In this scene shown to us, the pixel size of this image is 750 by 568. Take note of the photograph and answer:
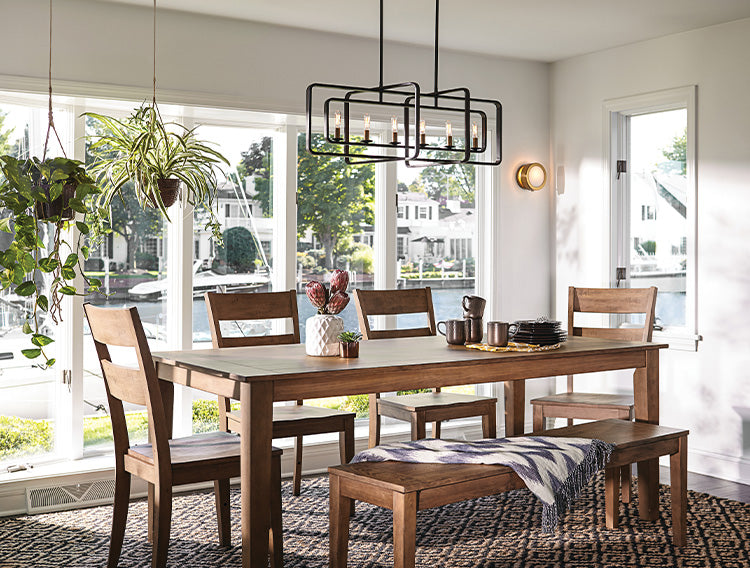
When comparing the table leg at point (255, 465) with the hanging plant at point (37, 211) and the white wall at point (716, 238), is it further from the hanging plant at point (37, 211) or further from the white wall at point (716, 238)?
the white wall at point (716, 238)

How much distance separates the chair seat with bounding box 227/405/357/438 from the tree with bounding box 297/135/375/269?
145 cm

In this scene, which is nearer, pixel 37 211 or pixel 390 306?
pixel 37 211

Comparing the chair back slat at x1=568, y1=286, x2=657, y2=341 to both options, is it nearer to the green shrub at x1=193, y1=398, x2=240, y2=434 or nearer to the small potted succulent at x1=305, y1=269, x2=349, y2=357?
the small potted succulent at x1=305, y1=269, x2=349, y2=357

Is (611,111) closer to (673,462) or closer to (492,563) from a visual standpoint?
(673,462)

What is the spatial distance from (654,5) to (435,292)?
2.14m

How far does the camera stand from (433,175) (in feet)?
18.1

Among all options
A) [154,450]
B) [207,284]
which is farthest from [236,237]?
[154,450]

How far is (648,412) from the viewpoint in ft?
12.3

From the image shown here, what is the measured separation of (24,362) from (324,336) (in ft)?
6.22

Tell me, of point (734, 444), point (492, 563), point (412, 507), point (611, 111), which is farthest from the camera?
point (611, 111)

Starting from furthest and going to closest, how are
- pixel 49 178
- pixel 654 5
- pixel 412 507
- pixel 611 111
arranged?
pixel 611 111 < pixel 654 5 < pixel 49 178 < pixel 412 507

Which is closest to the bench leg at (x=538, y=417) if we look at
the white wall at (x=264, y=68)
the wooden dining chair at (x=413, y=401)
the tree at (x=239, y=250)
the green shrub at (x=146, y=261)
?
the wooden dining chair at (x=413, y=401)

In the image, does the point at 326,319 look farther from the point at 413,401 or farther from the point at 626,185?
the point at 626,185

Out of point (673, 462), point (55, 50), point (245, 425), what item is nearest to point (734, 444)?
point (673, 462)
